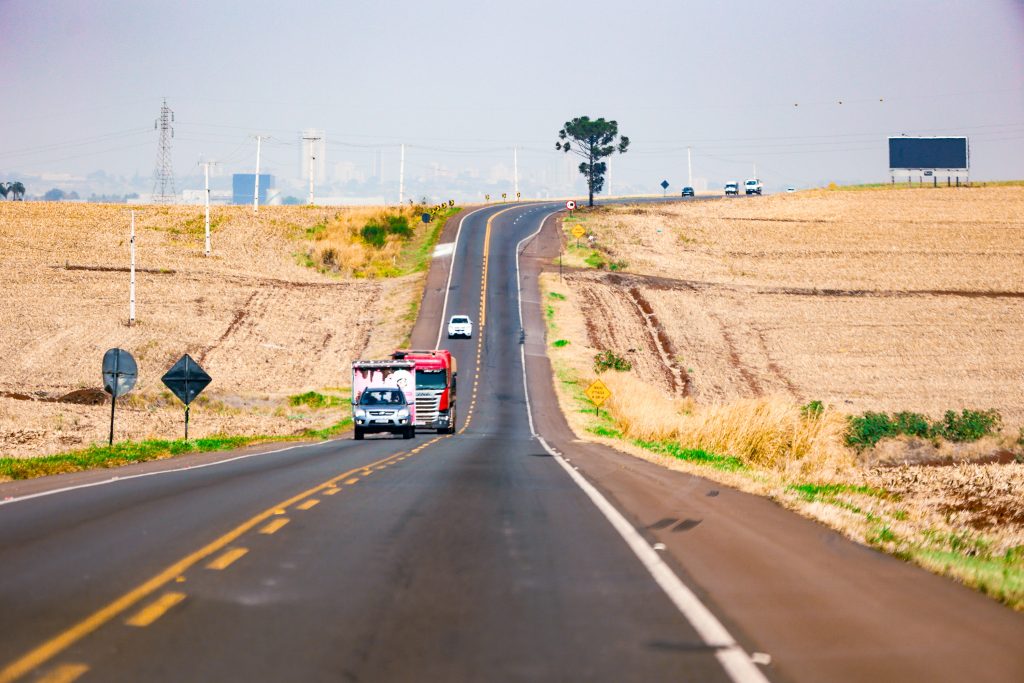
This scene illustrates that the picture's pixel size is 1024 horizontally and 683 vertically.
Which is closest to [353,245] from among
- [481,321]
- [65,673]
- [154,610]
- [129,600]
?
[481,321]

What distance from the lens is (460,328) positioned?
74.1 metres

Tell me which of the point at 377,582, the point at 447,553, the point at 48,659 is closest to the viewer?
the point at 48,659

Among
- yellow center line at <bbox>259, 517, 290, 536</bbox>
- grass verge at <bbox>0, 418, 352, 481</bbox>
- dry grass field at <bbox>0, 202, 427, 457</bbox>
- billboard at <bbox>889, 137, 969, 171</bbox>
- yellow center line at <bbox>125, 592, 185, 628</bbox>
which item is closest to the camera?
yellow center line at <bbox>125, 592, 185, 628</bbox>

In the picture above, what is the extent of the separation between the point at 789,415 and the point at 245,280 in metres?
66.0

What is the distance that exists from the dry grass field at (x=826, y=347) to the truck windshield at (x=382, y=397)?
7.67m

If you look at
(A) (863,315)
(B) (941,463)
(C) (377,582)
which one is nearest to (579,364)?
(A) (863,315)

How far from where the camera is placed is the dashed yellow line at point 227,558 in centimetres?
991

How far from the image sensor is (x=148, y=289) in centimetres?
8162

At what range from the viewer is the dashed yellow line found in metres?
9.91

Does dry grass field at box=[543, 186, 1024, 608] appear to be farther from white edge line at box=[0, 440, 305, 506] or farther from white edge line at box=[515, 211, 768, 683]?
white edge line at box=[0, 440, 305, 506]

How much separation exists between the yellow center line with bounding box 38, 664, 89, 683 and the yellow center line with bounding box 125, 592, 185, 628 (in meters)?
1.06

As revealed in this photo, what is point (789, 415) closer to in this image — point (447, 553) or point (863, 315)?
point (447, 553)

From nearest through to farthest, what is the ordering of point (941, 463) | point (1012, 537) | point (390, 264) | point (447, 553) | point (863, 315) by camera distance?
point (447, 553)
point (1012, 537)
point (941, 463)
point (863, 315)
point (390, 264)

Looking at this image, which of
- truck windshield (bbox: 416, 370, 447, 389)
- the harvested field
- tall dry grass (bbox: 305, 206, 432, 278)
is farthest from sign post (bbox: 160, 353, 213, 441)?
tall dry grass (bbox: 305, 206, 432, 278)
